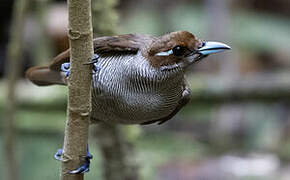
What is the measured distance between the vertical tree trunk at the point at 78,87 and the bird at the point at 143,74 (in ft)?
0.42

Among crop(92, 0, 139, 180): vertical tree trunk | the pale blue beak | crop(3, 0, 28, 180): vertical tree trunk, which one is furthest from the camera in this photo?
crop(3, 0, 28, 180): vertical tree trunk

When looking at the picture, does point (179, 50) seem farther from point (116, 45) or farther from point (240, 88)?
point (240, 88)

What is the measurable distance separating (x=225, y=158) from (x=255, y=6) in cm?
572

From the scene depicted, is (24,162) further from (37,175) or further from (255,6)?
(255,6)

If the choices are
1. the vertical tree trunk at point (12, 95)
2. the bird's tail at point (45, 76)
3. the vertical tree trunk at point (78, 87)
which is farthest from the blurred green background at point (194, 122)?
the vertical tree trunk at point (78, 87)

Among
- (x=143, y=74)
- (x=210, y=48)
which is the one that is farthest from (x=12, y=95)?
(x=210, y=48)

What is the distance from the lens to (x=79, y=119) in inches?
91.5

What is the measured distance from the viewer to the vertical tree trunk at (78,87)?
213cm

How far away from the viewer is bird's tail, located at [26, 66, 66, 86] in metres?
2.94

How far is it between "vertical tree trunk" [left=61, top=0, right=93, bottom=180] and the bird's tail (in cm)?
59

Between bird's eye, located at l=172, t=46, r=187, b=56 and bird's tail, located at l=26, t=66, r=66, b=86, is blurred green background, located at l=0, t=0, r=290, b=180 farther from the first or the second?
bird's eye, located at l=172, t=46, r=187, b=56

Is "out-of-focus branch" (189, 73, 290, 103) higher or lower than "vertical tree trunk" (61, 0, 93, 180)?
lower


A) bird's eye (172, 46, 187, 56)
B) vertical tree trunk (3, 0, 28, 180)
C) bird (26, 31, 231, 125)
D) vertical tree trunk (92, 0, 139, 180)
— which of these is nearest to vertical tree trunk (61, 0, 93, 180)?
bird (26, 31, 231, 125)

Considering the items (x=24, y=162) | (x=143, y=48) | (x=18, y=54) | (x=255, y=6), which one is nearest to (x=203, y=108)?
(x=24, y=162)
